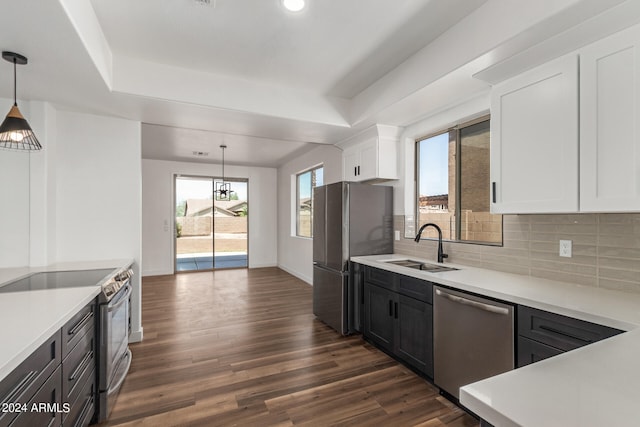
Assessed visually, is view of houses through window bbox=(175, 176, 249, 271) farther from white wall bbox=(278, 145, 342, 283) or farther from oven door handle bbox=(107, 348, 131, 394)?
oven door handle bbox=(107, 348, 131, 394)

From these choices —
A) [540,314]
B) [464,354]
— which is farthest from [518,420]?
[464,354]

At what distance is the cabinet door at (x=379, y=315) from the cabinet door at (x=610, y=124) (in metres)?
1.67

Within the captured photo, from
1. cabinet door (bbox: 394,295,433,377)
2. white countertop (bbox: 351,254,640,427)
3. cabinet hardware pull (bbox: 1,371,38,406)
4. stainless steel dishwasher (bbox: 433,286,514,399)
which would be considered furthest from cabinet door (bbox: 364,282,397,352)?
cabinet hardware pull (bbox: 1,371,38,406)

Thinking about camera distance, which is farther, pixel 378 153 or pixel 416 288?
pixel 378 153

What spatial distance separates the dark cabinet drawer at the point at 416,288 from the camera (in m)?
2.40

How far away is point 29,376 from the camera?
46.5 inches

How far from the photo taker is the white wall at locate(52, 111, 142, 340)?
303cm

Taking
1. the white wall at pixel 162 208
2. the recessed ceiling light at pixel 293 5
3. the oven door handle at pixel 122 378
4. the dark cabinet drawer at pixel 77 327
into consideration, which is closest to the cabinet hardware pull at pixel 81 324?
the dark cabinet drawer at pixel 77 327

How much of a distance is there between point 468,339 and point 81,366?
2330 mm

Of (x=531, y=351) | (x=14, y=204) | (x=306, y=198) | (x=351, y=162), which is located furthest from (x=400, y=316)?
(x=306, y=198)

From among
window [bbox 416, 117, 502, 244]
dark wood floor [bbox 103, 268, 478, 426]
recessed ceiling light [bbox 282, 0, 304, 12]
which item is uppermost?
recessed ceiling light [bbox 282, 0, 304, 12]

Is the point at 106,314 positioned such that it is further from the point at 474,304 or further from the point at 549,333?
the point at 549,333

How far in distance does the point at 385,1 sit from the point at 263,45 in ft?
3.29

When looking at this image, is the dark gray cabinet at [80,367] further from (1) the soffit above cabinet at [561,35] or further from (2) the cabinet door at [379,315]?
(1) the soffit above cabinet at [561,35]
